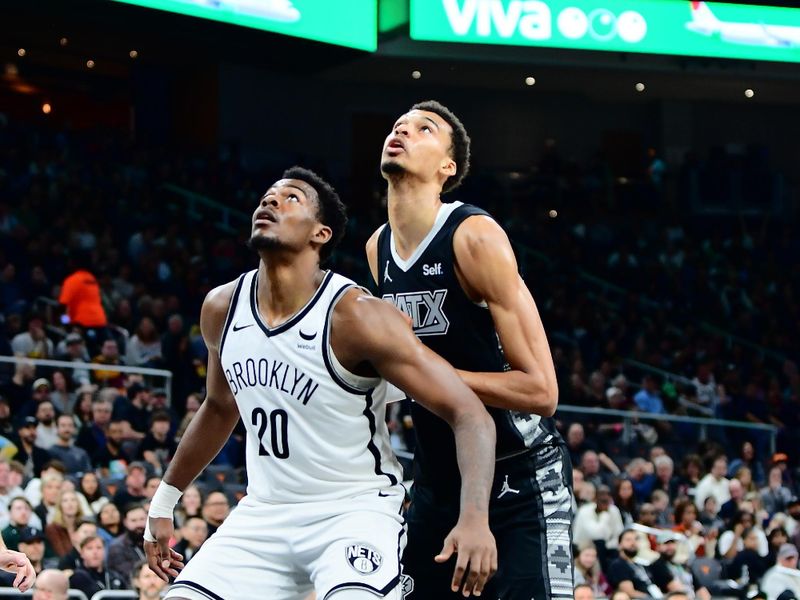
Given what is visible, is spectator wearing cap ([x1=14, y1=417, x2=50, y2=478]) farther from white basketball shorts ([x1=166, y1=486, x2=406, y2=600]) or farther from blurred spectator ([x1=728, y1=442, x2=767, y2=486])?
blurred spectator ([x1=728, y1=442, x2=767, y2=486])

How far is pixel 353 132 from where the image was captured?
24766 millimetres

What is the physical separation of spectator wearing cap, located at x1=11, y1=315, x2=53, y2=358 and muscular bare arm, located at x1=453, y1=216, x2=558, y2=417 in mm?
8621

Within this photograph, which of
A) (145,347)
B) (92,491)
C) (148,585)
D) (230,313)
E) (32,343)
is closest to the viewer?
(230,313)

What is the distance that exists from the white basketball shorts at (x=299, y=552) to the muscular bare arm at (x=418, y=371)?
352 millimetres

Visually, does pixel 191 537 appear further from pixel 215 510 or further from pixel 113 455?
pixel 113 455

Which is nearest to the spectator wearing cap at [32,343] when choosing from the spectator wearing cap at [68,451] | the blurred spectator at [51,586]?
the spectator wearing cap at [68,451]

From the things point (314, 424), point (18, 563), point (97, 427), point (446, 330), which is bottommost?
point (97, 427)

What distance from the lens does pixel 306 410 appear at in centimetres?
447

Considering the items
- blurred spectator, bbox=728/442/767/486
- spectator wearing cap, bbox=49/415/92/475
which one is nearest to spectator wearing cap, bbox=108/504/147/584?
spectator wearing cap, bbox=49/415/92/475

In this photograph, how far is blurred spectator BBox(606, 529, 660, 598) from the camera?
36.2 feet

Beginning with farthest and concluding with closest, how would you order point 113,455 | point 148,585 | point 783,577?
point 783,577
point 113,455
point 148,585

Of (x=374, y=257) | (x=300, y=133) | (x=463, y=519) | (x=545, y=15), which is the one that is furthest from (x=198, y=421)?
(x=300, y=133)

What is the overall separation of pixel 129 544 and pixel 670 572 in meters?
4.61

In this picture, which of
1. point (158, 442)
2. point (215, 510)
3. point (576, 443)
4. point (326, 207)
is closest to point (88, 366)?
point (158, 442)
